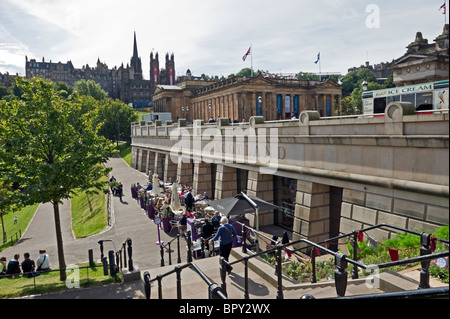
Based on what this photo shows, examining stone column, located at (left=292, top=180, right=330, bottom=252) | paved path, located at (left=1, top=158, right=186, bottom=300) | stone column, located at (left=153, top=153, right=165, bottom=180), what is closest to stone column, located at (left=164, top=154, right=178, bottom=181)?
paved path, located at (left=1, top=158, right=186, bottom=300)

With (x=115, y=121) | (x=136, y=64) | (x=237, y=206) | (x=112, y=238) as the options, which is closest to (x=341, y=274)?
(x=237, y=206)

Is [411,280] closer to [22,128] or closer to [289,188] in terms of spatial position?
[289,188]

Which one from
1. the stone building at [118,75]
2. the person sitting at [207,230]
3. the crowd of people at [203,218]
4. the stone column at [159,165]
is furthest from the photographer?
the stone building at [118,75]

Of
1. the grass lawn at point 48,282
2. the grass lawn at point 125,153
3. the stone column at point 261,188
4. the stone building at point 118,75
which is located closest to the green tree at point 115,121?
the grass lawn at point 125,153

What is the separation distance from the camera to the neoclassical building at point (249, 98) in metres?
57.1

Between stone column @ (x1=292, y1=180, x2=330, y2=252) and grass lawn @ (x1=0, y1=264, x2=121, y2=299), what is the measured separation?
7.76 m

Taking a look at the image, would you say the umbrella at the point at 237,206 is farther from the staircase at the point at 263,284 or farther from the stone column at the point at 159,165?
the stone column at the point at 159,165

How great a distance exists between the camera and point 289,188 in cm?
1738

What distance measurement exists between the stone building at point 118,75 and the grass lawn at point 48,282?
496 feet

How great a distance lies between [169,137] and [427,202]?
25345 millimetres

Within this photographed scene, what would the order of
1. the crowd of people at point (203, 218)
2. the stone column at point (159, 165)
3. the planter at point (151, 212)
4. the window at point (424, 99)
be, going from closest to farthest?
the crowd of people at point (203, 218) → the window at point (424, 99) → the planter at point (151, 212) → the stone column at point (159, 165)

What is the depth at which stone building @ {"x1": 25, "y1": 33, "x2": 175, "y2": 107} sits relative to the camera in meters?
162

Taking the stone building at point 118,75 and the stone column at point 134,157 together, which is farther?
the stone building at point 118,75
